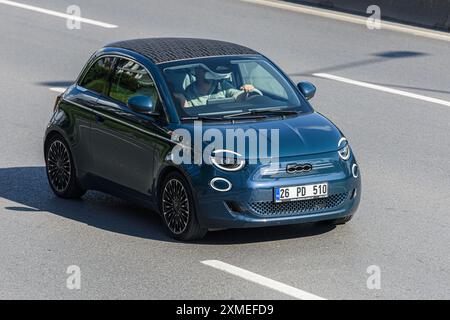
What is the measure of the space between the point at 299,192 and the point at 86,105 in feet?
9.14

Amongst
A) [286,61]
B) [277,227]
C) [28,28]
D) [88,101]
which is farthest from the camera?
[28,28]

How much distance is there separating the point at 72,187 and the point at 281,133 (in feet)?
8.69

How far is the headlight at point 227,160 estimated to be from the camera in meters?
10.5

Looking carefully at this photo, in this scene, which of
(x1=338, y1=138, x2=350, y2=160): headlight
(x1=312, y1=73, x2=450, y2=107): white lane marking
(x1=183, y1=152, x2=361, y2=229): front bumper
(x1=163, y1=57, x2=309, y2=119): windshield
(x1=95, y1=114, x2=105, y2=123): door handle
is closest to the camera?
(x1=183, y1=152, x2=361, y2=229): front bumper

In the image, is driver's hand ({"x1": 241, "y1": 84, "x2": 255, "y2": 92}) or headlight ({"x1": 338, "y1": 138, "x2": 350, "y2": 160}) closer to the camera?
headlight ({"x1": 338, "y1": 138, "x2": 350, "y2": 160})

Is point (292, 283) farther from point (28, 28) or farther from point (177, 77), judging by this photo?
point (28, 28)

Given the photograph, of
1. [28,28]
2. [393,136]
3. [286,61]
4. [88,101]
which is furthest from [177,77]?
[28,28]

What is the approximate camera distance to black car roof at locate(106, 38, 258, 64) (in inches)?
468

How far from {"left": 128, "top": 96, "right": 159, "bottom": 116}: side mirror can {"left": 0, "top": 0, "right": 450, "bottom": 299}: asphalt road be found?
1.09 metres

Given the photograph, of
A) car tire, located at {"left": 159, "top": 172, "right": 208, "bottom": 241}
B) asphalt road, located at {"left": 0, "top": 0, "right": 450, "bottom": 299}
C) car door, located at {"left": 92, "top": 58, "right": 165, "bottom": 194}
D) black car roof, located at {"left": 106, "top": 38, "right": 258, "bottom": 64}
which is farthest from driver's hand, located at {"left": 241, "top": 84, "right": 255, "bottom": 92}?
asphalt road, located at {"left": 0, "top": 0, "right": 450, "bottom": 299}

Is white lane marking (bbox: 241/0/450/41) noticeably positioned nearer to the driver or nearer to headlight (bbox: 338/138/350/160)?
the driver
